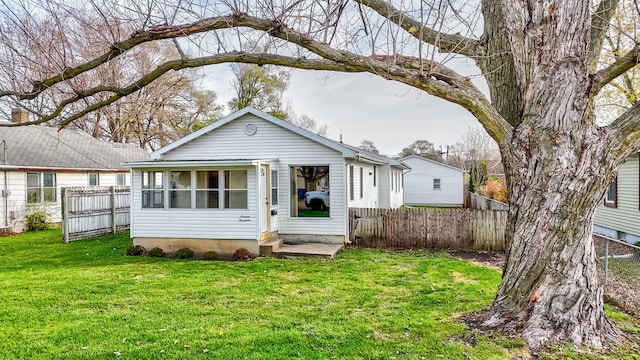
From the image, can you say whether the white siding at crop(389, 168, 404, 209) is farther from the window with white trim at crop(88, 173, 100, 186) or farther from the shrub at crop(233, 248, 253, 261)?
the window with white trim at crop(88, 173, 100, 186)

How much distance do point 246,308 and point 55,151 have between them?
16031 millimetres

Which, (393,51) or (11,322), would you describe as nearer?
(393,51)

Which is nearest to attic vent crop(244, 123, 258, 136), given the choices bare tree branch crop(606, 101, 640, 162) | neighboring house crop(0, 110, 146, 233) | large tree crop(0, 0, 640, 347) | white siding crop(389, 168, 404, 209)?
large tree crop(0, 0, 640, 347)

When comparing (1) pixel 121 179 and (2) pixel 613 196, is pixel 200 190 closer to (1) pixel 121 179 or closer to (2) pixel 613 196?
(1) pixel 121 179

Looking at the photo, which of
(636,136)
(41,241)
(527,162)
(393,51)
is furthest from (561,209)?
(41,241)

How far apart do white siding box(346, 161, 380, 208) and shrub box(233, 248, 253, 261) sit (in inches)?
130

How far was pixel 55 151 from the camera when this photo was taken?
55.3 feet

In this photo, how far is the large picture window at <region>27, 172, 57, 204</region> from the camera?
48.3 ft

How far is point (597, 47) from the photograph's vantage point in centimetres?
513

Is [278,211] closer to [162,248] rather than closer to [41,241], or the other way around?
[162,248]

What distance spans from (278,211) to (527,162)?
8.06 meters

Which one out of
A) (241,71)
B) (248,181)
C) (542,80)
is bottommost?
(248,181)

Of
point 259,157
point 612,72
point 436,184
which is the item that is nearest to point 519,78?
point 612,72

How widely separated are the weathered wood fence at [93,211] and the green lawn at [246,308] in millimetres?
2667
